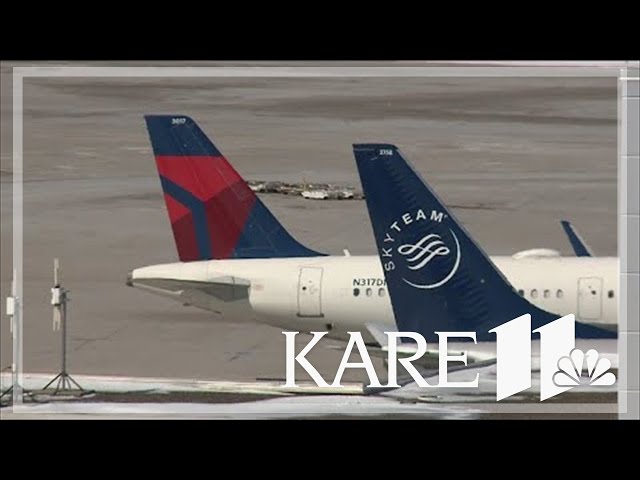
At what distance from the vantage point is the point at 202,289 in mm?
49375

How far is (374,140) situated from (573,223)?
79.4 inches

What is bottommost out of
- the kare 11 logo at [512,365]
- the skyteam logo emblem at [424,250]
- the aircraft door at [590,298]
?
the kare 11 logo at [512,365]

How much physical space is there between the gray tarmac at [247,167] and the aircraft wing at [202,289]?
132mm

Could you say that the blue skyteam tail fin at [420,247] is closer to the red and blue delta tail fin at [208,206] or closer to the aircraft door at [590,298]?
the aircraft door at [590,298]

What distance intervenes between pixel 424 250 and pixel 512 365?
1.36 metres

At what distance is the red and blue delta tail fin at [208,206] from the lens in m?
49.2

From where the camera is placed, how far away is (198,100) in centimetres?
4862

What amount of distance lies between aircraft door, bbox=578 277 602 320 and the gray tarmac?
0.57m

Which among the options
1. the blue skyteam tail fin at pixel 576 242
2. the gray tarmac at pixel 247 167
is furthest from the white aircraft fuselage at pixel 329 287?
the gray tarmac at pixel 247 167

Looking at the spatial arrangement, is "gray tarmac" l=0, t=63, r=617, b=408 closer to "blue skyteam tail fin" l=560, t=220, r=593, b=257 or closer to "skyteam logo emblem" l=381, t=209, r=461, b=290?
"blue skyteam tail fin" l=560, t=220, r=593, b=257

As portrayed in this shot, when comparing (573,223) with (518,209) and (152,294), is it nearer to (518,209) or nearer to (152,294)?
(518,209)

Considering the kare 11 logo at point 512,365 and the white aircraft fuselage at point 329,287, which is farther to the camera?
the white aircraft fuselage at point 329,287

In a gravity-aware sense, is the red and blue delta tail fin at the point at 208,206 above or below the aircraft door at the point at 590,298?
above

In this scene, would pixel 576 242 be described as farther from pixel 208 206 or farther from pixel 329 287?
pixel 208 206
